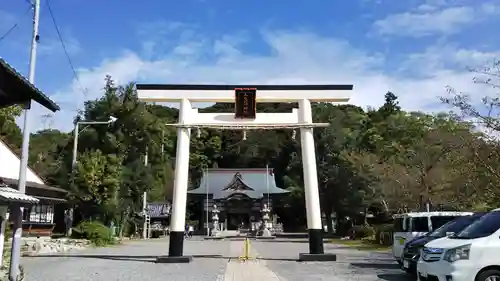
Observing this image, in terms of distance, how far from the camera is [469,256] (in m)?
9.44

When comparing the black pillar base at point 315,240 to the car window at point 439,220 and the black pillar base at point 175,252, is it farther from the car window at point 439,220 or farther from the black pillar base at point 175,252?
the car window at point 439,220

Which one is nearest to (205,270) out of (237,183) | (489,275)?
(489,275)

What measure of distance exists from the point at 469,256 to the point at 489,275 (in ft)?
1.51

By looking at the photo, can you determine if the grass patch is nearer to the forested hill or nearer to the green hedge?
the green hedge

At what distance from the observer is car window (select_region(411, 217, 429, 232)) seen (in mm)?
15984

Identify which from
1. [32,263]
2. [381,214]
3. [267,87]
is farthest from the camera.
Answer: [381,214]

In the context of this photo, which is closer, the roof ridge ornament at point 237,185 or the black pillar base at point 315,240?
the black pillar base at point 315,240

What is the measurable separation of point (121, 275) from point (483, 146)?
41.7 feet

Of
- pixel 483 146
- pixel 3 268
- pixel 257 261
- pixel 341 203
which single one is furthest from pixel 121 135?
pixel 483 146

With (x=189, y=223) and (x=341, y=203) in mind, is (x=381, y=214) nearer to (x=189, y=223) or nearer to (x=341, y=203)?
(x=341, y=203)

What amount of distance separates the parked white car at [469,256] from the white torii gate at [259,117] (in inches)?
376

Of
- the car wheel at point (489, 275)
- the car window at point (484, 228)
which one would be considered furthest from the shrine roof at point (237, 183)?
the car wheel at point (489, 275)

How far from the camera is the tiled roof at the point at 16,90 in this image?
8.91 m

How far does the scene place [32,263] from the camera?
739 inches
